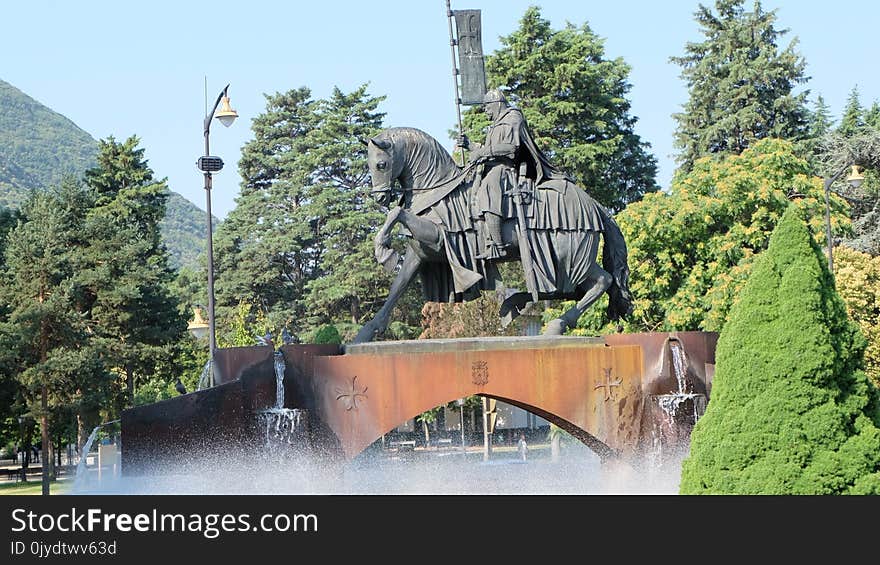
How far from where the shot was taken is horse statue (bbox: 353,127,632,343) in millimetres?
18266

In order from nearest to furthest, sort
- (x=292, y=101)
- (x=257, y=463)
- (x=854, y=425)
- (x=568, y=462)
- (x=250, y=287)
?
1. (x=854, y=425)
2. (x=257, y=463)
3. (x=568, y=462)
4. (x=250, y=287)
5. (x=292, y=101)

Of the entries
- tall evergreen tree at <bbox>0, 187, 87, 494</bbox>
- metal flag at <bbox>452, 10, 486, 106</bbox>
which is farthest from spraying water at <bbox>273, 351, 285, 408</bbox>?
tall evergreen tree at <bbox>0, 187, 87, 494</bbox>

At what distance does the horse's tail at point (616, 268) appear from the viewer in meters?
19.4

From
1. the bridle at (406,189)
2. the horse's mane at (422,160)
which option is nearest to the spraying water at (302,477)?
the bridle at (406,189)

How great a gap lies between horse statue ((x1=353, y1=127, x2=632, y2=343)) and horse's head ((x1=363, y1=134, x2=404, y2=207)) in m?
0.01

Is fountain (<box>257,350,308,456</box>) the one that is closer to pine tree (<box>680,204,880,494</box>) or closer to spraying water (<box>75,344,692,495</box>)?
spraying water (<box>75,344,692,495</box>)

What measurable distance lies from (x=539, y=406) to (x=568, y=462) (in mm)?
4209

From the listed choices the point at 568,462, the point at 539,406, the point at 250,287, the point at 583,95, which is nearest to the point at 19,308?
the point at 250,287

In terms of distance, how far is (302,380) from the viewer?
1770 centimetres

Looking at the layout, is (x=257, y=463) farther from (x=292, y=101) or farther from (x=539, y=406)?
(x=292, y=101)

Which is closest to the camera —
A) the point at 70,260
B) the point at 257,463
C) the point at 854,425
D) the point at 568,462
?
the point at 854,425

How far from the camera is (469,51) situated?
66.9ft

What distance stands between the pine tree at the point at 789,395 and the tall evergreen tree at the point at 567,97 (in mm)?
31191

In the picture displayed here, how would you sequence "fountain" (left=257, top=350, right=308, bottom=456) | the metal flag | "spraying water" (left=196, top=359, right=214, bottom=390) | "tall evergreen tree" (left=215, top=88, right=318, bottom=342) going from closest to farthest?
"fountain" (left=257, top=350, right=308, bottom=456) < "spraying water" (left=196, top=359, right=214, bottom=390) < the metal flag < "tall evergreen tree" (left=215, top=88, right=318, bottom=342)
